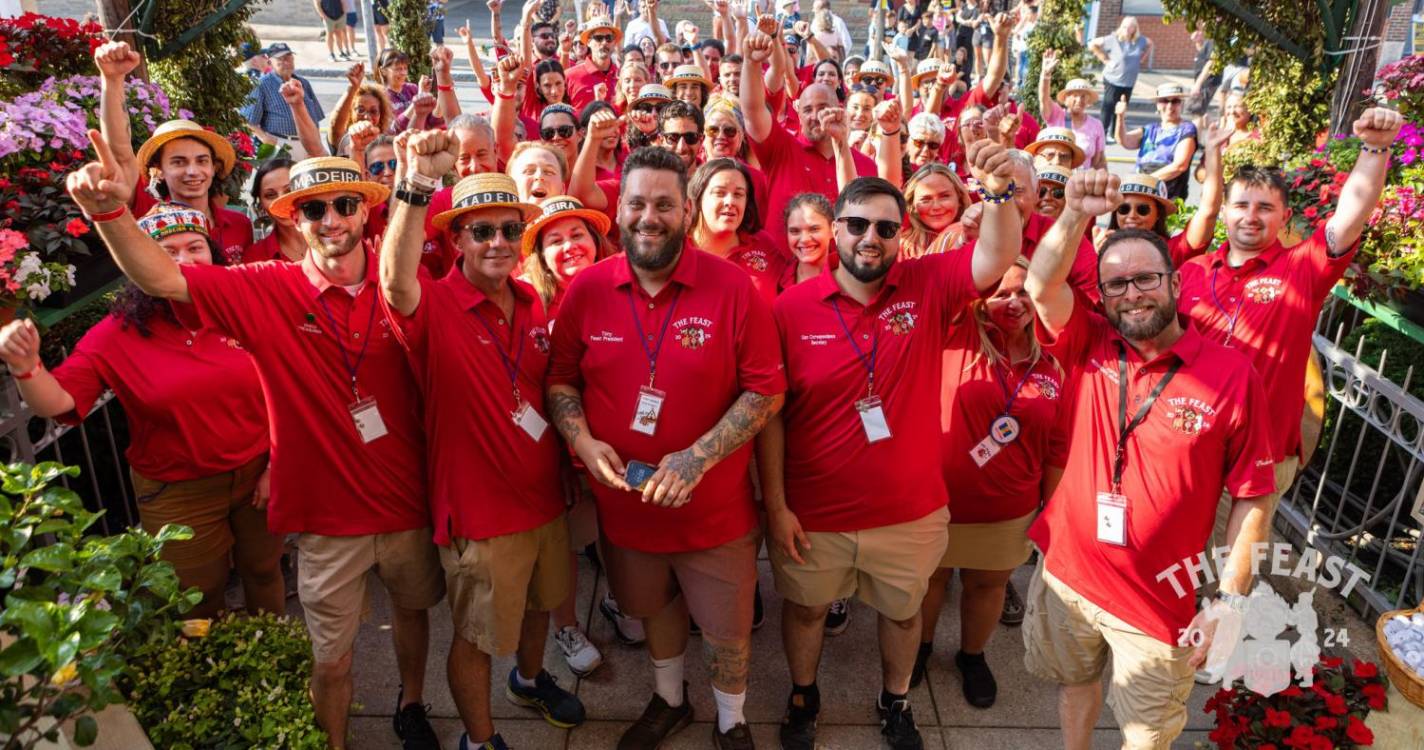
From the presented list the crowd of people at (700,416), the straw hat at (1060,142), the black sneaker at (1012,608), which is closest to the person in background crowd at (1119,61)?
the straw hat at (1060,142)

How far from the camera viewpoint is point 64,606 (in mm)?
2012

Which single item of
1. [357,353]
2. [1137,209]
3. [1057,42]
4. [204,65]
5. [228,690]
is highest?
[1057,42]

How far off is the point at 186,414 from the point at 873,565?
9.16ft

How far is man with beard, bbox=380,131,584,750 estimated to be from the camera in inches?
131

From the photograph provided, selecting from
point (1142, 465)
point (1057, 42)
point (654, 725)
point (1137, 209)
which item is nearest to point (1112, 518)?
point (1142, 465)

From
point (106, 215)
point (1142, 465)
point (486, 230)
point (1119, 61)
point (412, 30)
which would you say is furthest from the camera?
point (1119, 61)

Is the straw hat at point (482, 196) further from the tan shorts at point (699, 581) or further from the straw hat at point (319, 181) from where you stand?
the tan shorts at point (699, 581)

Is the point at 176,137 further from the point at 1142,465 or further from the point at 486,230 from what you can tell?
the point at 1142,465

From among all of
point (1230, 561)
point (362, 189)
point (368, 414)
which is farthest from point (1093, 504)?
point (362, 189)

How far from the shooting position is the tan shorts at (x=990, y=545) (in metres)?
4.02

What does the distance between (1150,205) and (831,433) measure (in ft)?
8.50

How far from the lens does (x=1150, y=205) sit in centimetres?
495

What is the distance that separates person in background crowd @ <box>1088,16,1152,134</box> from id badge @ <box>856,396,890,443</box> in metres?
14.3

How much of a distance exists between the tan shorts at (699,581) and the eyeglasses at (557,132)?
3.13 metres
